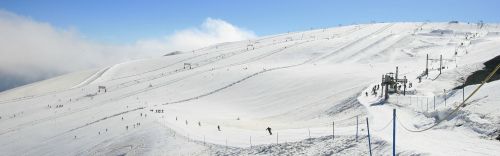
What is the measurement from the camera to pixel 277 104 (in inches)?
2832

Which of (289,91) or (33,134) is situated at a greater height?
(289,91)

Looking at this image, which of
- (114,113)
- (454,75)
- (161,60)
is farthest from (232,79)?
(161,60)

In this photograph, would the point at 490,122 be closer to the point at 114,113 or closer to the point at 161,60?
the point at 114,113

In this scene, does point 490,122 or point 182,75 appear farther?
point 182,75

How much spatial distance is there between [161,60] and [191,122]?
88000 millimetres

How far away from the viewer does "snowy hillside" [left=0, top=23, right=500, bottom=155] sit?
35741 millimetres

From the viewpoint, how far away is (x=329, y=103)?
211 ft

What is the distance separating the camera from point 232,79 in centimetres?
9325

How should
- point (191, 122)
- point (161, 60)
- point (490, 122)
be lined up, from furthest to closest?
point (161, 60), point (191, 122), point (490, 122)

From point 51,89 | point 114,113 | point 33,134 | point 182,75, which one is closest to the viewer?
point 33,134

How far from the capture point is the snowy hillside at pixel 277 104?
117 feet

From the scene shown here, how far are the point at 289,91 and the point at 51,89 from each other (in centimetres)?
7593

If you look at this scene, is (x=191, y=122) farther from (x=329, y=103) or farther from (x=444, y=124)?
(x=444, y=124)

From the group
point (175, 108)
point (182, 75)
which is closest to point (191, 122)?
point (175, 108)
